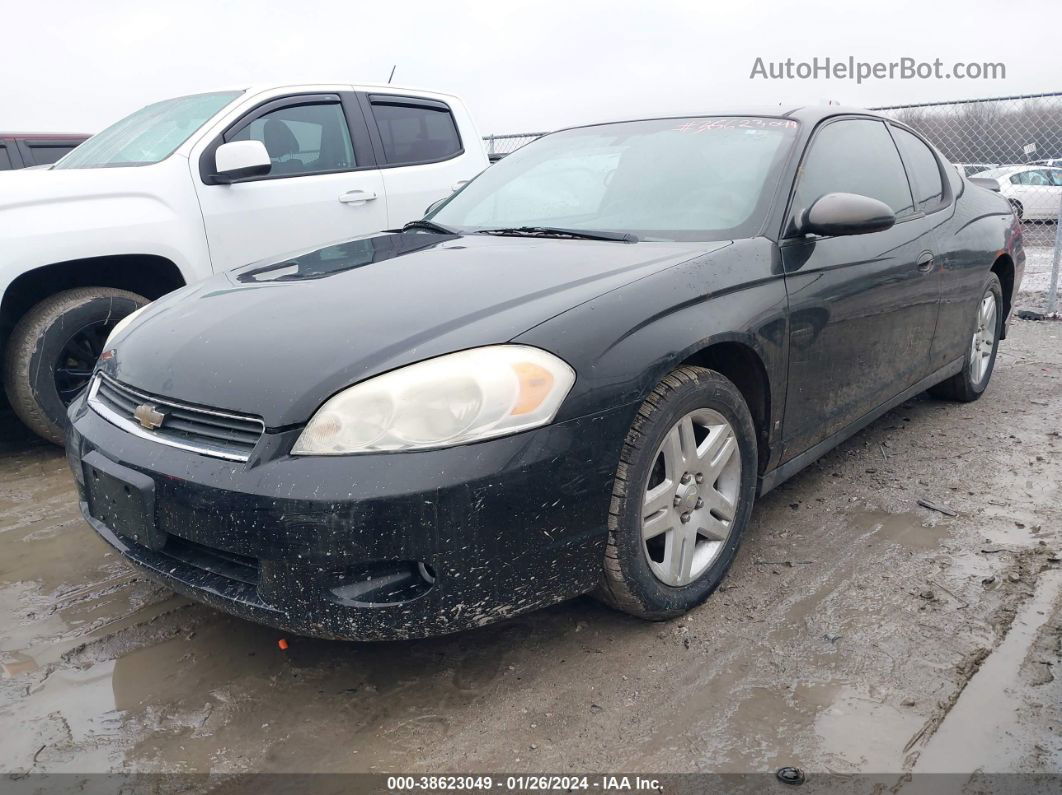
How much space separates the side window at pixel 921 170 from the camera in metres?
3.86

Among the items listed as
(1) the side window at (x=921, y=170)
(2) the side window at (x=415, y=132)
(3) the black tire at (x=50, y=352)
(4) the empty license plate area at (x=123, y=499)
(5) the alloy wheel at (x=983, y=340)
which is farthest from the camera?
(2) the side window at (x=415, y=132)

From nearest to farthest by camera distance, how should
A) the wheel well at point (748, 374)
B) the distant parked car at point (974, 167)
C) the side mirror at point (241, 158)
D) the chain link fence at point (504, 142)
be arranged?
1. the wheel well at point (748, 374)
2. the side mirror at point (241, 158)
3. the chain link fence at point (504, 142)
4. the distant parked car at point (974, 167)

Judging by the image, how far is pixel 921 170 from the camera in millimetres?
3982

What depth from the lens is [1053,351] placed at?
239 inches

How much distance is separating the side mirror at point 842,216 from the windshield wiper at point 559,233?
59cm

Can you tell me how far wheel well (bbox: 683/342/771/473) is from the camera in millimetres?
2609

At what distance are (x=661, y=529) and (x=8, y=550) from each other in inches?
94.9

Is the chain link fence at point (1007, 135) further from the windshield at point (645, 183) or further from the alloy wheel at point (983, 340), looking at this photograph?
the windshield at point (645, 183)

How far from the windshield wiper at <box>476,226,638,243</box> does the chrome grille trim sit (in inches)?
52.3

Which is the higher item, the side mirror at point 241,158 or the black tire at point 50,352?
the side mirror at point 241,158

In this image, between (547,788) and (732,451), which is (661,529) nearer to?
(732,451)

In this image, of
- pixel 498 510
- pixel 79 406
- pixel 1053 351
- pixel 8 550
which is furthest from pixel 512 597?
pixel 1053 351

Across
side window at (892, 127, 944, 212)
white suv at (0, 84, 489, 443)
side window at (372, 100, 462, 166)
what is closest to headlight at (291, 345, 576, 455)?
white suv at (0, 84, 489, 443)

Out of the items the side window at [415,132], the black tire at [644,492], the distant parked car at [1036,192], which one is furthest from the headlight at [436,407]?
the distant parked car at [1036,192]
